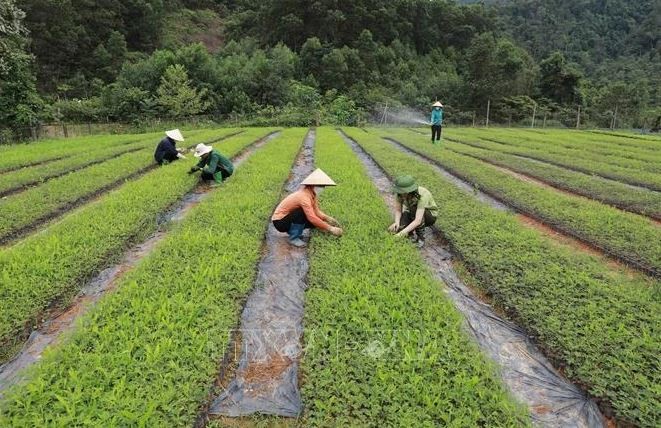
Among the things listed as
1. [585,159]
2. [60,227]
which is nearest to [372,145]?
[585,159]

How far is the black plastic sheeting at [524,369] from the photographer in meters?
3.32

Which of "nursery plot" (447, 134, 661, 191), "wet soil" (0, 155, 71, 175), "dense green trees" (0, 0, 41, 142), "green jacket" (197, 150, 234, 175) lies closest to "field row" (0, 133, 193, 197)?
"wet soil" (0, 155, 71, 175)

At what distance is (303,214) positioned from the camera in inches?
262

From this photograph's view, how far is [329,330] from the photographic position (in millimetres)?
4172

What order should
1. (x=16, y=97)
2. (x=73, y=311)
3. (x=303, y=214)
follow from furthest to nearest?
(x=16, y=97) < (x=303, y=214) < (x=73, y=311)

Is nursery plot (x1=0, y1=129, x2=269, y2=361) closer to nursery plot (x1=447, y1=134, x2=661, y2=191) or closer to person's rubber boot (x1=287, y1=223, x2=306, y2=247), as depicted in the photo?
person's rubber boot (x1=287, y1=223, x2=306, y2=247)

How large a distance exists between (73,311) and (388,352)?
3454mm

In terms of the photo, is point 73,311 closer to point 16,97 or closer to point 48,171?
point 48,171

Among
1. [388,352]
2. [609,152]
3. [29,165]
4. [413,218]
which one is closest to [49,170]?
[29,165]

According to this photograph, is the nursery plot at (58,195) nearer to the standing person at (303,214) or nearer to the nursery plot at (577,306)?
the standing person at (303,214)

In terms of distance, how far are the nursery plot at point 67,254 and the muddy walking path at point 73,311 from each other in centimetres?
10

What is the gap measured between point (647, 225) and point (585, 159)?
9025 mm

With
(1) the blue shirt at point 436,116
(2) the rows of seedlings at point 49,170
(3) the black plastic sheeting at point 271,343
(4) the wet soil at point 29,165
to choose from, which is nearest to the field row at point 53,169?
(2) the rows of seedlings at point 49,170

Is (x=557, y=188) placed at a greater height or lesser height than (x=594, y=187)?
lesser
